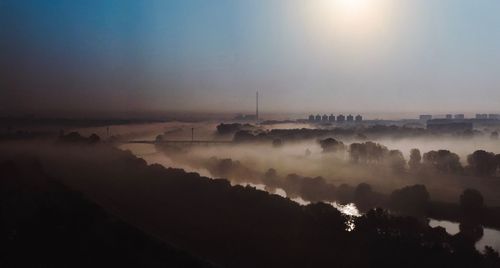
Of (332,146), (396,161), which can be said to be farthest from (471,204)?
(332,146)

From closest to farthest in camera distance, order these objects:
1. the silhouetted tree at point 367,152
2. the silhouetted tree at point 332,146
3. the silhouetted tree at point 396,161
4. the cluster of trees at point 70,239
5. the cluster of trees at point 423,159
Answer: the cluster of trees at point 70,239, the cluster of trees at point 423,159, the silhouetted tree at point 396,161, the silhouetted tree at point 367,152, the silhouetted tree at point 332,146

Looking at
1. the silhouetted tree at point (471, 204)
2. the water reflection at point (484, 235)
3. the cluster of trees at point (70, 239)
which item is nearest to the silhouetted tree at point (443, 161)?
the silhouetted tree at point (471, 204)

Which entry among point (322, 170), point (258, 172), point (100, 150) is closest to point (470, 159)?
point (322, 170)

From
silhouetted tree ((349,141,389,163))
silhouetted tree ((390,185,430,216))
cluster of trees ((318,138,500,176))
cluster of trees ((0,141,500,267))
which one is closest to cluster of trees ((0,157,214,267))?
cluster of trees ((0,141,500,267))

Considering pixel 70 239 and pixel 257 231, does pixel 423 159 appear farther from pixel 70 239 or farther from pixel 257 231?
pixel 70 239

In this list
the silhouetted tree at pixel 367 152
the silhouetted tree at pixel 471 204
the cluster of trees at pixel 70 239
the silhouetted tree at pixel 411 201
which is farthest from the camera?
the silhouetted tree at pixel 367 152

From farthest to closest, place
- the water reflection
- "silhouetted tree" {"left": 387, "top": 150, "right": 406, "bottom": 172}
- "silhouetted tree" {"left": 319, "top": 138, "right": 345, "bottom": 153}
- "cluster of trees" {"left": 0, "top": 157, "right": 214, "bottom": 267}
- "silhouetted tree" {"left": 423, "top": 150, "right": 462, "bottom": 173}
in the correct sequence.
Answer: "silhouetted tree" {"left": 319, "top": 138, "right": 345, "bottom": 153} → "silhouetted tree" {"left": 387, "top": 150, "right": 406, "bottom": 172} → "silhouetted tree" {"left": 423, "top": 150, "right": 462, "bottom": 173} → the water reflection → "cluster of trees" {"left": 0, "top": 157, "right": 214, "bottom": 267}

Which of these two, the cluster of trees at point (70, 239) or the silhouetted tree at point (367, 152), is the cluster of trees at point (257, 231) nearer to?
the cluster of trees at point (70, 239)

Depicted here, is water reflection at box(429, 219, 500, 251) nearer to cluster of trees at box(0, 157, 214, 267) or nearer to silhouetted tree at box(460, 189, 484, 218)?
silhouetted tree at box(460, 189, 484, 218)

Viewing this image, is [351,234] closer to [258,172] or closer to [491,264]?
[491,264]
